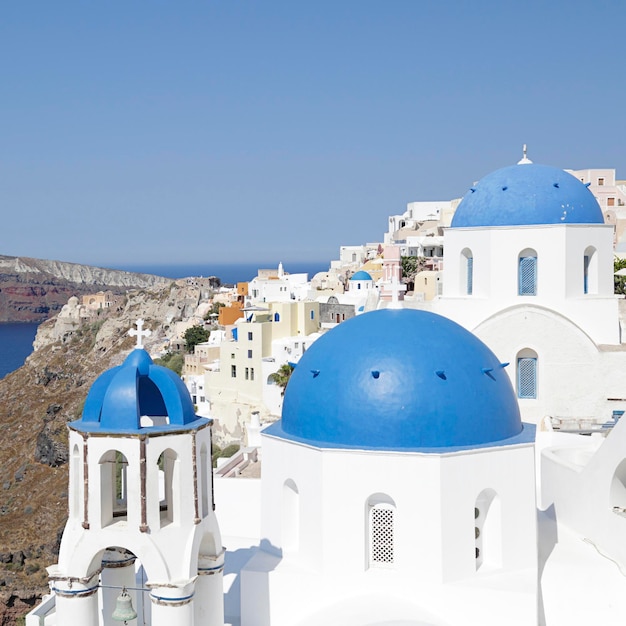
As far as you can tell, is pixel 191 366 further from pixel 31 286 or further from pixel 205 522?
pixel 31 286

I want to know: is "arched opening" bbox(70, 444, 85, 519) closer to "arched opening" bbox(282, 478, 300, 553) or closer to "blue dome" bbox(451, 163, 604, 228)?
"arched opening" bbox(282, 478, 300, 553)

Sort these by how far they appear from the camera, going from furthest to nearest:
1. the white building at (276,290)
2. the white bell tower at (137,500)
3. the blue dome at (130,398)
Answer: the white building at (276,290), the blue dome at (130,398), the white bell tower at (137,500)

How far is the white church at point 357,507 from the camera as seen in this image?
8703 mm

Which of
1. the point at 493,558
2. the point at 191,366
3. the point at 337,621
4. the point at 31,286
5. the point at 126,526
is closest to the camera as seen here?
the point at 126,526

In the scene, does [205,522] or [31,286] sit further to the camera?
[31,286]

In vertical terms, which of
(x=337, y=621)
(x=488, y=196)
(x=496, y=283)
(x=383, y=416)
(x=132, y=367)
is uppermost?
(x=488, y=196)

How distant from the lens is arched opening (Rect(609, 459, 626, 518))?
11.1 metres

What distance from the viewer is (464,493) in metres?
9.86

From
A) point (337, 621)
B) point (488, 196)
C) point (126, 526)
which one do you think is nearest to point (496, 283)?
point (488, 196)

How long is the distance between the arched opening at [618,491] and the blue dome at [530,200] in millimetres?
8082

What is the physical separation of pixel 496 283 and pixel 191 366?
25338mm

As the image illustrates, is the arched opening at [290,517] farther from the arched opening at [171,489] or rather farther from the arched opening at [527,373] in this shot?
the arched opening at [527,373]

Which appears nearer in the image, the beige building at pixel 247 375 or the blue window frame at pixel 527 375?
the blue window frame at pixel 527 375

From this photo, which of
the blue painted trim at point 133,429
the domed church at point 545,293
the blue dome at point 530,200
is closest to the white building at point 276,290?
the blue dome at point 530,200
